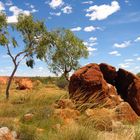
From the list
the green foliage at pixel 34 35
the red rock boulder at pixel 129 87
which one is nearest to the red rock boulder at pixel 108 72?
the red rock boulder at pixel 129 87

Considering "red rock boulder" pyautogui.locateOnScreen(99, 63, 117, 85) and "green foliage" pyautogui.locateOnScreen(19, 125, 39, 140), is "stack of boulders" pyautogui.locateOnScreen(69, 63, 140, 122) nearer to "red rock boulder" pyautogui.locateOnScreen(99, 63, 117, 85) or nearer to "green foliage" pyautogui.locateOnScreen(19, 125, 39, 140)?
"red rock boulder" pyautogui.locateOnScreen(99, 63, 117, 85)

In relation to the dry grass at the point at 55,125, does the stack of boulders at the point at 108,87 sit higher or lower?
higher

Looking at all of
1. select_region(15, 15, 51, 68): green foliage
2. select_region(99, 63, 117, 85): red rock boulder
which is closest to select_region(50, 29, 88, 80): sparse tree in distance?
select_region(15, 15, 51, 68): green foliage

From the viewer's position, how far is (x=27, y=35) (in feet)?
132

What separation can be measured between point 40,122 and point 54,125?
108cm

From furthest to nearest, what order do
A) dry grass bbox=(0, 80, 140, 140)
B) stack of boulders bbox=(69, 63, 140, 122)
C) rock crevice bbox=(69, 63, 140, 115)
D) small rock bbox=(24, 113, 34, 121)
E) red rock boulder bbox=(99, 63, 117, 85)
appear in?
1. red rock boulder bbox=(99, 63, 117, 85)
2. rock crevice bbox=(69, 63, 140, 115)
3. stack of boulders bbox=(69, 63, 140, 122)
4. small rock bbox=(24, 113, 34, 121)
5. dry grass bbox=(0, 80, 140, 140)

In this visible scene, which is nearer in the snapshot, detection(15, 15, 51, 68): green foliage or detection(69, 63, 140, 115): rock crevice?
detection(69, 63, 140, 115): rock crevice

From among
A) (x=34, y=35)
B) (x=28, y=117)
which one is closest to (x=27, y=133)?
(x=28, y=117)

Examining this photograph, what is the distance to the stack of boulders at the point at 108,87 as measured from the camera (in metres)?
17.9

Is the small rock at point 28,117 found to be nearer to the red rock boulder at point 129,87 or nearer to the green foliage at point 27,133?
the green foliage at point 27,133

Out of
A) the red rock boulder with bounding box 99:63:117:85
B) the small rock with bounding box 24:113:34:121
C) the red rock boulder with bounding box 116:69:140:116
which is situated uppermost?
the red rock boulder with bounding box 99:63:117:85

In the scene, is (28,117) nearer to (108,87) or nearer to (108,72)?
(108,87)

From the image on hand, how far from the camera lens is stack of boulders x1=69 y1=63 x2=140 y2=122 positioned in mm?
17859

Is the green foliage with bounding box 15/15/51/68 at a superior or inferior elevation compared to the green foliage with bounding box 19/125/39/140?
superior
